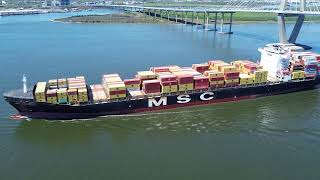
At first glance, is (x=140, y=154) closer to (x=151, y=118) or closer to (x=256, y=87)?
(x=151, y=118)

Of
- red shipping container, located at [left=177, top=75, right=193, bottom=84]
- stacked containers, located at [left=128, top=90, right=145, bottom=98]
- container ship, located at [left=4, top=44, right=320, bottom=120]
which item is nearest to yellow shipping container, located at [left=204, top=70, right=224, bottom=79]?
container ship, located at [left=4, top=44, right=320, bottom=120]

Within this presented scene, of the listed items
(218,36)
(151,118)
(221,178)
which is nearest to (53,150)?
(151,118)

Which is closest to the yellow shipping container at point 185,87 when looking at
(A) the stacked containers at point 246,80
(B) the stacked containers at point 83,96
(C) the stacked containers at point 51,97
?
(A) the stacked containers at point 246,80

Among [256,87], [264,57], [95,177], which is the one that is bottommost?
[95,177]

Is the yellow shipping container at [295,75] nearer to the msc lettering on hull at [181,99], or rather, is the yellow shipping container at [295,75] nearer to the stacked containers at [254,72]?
the stacked containers at [254,72]

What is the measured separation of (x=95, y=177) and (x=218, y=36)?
72250 millimetres

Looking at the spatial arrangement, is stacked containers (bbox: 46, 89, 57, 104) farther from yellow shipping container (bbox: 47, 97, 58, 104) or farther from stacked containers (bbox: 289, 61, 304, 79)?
stacked containers (bbox: 289, 61, 304, 79)

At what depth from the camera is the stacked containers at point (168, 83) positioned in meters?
32.1

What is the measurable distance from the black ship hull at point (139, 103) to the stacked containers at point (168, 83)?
0.62 m

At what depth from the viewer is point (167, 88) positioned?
32.3 m

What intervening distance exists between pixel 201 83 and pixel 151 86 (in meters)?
4.97

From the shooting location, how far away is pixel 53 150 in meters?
25.0

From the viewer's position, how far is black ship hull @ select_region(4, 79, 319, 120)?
29219 mm

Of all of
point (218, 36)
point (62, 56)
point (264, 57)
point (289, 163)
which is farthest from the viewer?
point (218, 36)
